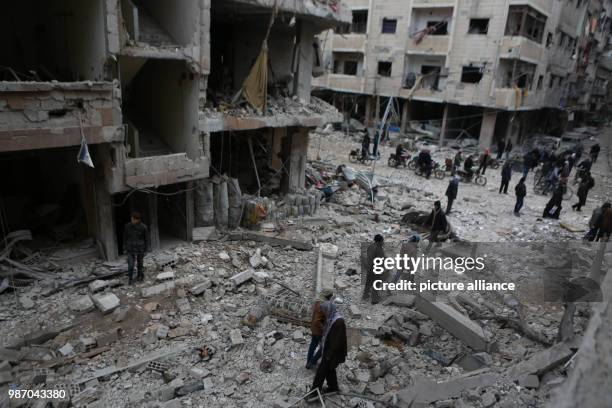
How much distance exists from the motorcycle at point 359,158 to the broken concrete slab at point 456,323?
1433 cm

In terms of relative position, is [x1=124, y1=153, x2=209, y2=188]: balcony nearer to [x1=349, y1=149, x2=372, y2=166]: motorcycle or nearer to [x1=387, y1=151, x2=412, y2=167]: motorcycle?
[x1=349, y1=149, x2=372, y2=166]: motorcycle

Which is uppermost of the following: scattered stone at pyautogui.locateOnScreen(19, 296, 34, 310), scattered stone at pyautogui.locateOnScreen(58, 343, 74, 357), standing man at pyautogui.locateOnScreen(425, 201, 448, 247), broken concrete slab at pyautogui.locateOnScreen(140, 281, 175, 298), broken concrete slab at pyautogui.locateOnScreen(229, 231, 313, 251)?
standing man at pyautogui.locateOnScreen(425, 201, 448, 247)

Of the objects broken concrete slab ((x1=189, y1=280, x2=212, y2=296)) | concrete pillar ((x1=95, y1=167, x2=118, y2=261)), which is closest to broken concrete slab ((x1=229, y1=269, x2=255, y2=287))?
broken concrete slab ((x1=189, y1=280, x2=212, y2=296))

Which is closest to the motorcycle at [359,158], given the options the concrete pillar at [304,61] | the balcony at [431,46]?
the concrete pillar at [304,61]

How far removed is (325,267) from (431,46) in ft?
76.5

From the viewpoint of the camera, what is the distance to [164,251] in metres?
10.7

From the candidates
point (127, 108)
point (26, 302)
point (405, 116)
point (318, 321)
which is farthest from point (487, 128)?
point (26, 302)

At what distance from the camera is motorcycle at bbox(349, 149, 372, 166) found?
22134mm

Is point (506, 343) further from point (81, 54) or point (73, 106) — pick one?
point (81, 54)

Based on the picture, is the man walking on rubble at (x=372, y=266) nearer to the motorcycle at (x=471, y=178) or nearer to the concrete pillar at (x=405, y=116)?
the motorcycle at (x=471, y=178)

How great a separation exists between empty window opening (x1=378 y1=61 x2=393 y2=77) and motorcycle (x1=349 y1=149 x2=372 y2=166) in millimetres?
11826

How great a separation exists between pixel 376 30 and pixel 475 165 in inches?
553

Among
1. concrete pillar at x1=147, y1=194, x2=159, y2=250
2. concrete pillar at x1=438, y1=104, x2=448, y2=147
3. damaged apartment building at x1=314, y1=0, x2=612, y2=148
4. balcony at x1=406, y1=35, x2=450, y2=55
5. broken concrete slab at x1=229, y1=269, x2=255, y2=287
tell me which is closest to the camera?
broken concrete slab at x1=229, y1=269, x2=255, y2=287

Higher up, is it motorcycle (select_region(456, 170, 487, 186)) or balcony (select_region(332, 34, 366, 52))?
balcony (select_region(332, 34, 366, 52))
